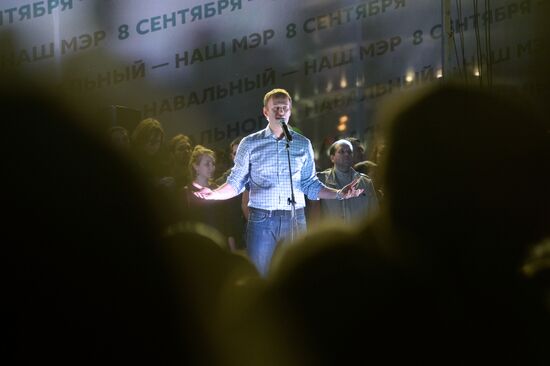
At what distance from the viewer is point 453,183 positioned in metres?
0.80

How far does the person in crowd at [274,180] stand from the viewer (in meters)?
4.71

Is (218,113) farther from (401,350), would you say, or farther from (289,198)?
(401,350)

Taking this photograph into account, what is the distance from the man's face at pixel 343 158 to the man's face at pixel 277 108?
989 mm

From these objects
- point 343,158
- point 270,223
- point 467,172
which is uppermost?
point 343,158

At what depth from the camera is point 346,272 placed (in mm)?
809

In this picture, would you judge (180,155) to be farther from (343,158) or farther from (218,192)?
(343,158)

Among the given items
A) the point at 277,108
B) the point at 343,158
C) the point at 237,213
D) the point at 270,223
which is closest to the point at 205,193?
the point at 270,223

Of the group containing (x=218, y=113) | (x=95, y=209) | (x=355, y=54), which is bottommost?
(x=95, y=209)

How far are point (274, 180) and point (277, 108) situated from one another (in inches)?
20.5

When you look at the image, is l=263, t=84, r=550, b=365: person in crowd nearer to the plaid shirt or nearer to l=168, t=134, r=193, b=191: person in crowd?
the plaid shirt

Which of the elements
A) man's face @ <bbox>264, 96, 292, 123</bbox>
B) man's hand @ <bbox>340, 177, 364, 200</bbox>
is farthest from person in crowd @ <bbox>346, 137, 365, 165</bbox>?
man's hand @ <bbox>340, 177, 364, 200</bbox>

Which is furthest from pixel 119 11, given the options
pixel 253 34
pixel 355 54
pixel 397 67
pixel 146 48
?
pixel 397 67

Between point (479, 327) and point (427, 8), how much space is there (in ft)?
21.7

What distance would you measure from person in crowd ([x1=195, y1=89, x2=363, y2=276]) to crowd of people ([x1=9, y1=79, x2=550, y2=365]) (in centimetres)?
376
